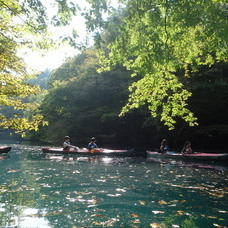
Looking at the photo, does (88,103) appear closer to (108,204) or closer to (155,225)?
(108,204)

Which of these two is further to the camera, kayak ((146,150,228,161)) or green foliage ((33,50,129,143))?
green foliage ((33,50,129,143))

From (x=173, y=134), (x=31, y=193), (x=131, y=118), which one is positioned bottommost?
(x=31, y=193)

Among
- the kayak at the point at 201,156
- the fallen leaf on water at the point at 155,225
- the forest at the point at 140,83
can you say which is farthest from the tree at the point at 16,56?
the kayak at the point at 201,156

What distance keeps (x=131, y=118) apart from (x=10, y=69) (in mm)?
19967

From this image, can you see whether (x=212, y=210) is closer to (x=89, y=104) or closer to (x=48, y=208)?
(x=48, y=208)

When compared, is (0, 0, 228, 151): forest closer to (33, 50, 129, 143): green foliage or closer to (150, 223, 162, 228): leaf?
(33, 50, 129, 143): green foliage

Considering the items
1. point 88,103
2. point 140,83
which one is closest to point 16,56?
point 140,83

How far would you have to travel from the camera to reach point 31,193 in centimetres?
585

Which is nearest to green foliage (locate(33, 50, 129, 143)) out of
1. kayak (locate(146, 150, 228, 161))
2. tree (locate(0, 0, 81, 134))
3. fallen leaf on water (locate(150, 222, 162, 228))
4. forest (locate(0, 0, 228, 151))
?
forest (locate(0, 0, 228, 151))

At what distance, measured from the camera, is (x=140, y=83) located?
8.73 metres

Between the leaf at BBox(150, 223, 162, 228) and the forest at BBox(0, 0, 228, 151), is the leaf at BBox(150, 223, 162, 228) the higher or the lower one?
the lower one

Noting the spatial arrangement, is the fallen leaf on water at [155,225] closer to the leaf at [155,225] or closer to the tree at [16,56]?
the leaf at [155,225]

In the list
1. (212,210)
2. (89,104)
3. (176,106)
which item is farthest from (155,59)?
(89,104)

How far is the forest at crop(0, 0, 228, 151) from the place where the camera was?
21.1 feet
